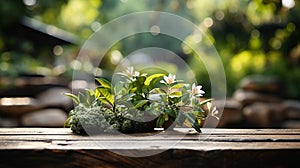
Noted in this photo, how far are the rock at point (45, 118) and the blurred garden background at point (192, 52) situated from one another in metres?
0.06

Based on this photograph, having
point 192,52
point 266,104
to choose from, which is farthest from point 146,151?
point 192,52

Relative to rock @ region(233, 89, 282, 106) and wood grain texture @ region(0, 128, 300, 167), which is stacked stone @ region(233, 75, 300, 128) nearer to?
rock @ region(233, 89, 282, 106)

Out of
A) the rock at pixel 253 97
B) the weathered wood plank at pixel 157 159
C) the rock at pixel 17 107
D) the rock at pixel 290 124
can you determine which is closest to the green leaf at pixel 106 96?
the weathered wood plank at pixel 157 159

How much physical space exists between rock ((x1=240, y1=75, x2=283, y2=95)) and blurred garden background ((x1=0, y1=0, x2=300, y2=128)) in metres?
0.02

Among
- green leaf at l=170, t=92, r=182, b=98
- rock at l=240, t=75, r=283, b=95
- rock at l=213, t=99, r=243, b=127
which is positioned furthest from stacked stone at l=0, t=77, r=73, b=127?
green leaf at l=170, t=92, r=182, b=98

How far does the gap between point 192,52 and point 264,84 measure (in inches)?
74.7

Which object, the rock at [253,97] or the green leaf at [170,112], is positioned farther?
the rock at [253,97]

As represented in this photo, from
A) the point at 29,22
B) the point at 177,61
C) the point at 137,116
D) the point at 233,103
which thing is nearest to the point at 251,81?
the point at 233,103

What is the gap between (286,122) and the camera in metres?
6.58

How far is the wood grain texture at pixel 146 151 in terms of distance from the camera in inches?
41.4

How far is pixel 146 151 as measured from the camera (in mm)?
1071

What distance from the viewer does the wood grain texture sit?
41.4 inches

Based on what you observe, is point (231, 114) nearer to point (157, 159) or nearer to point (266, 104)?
point (266, 104)

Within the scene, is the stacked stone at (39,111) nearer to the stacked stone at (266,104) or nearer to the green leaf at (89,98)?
the stacked stone at (266,104)
